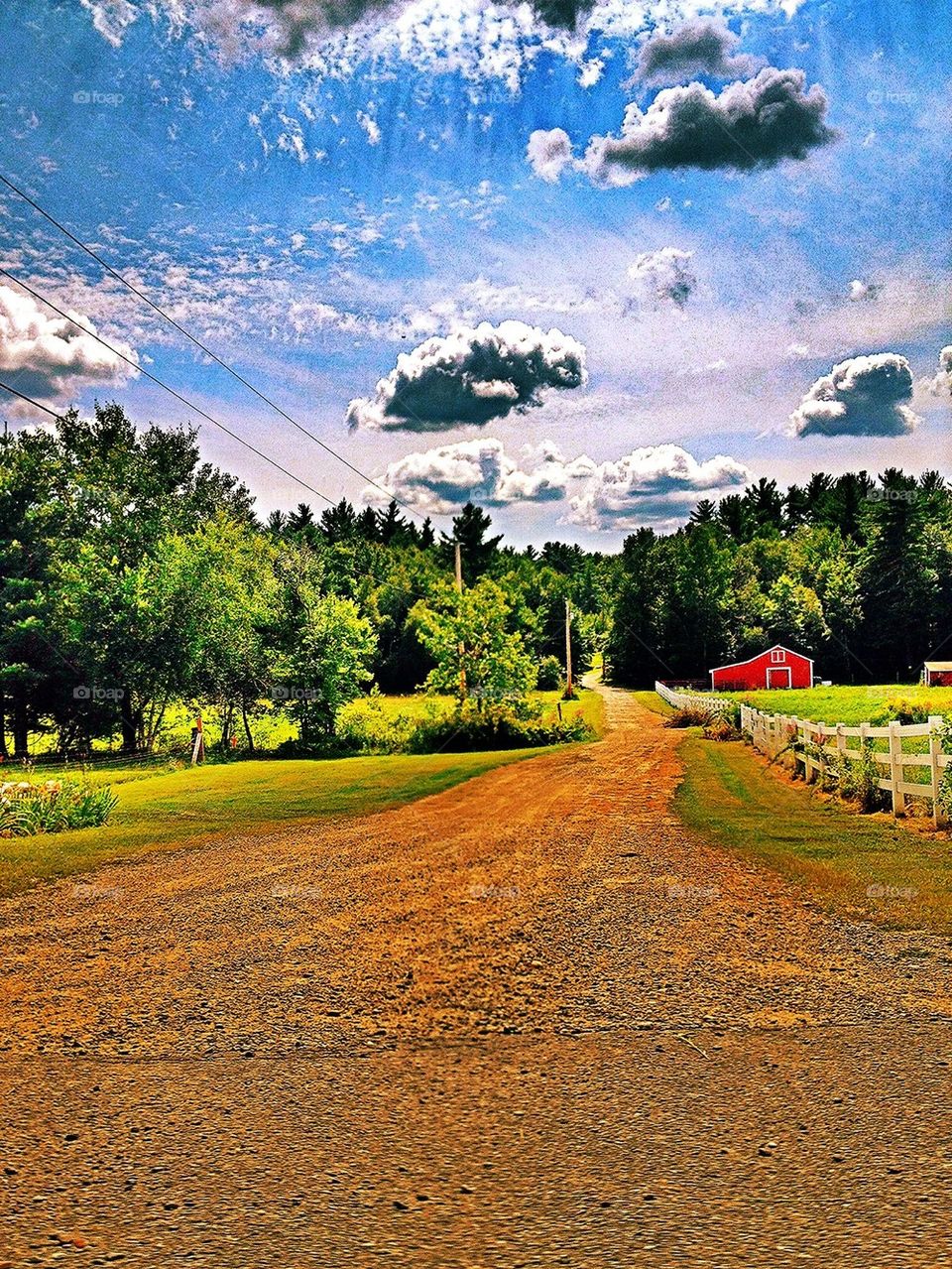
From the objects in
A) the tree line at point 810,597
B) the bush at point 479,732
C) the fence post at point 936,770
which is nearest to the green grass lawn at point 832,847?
the fence post at point 936,770

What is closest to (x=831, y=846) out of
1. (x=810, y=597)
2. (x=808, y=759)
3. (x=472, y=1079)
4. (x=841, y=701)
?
(x=808, y=759)

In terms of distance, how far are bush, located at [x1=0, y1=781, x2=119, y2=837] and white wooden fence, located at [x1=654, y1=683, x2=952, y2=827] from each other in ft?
41.9

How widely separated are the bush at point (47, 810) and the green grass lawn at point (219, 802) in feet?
1.20

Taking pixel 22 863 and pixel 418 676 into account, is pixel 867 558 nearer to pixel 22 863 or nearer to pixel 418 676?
pixel 418 676

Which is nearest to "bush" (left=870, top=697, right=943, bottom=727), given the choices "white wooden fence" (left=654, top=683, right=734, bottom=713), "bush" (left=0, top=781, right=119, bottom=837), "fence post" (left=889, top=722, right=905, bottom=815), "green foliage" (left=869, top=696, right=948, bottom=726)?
"green foliage" (left=869, top=696, right=948, bottom=726)

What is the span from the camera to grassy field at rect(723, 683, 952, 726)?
4525 centimetres

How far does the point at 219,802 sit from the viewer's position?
19.1 m

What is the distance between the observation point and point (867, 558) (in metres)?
96.3

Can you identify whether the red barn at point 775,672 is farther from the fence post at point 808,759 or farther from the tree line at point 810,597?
the fence post at point 808,759

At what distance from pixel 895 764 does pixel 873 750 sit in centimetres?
383

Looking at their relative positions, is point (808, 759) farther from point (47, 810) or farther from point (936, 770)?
point (47, 810)

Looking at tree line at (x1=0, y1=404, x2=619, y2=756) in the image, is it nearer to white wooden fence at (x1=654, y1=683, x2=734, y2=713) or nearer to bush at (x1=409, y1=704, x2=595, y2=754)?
bush at (x1=409, y1=704, x2=595, y2=754)

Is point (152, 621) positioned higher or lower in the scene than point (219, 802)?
higher

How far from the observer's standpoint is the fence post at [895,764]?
14.7 meters
